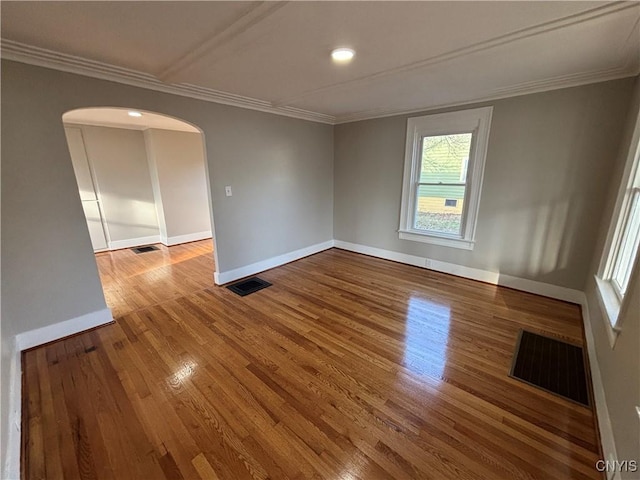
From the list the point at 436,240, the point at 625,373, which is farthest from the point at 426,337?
the point at 436,240

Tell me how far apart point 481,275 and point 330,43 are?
10.6ft

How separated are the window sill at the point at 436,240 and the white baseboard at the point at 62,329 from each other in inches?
151

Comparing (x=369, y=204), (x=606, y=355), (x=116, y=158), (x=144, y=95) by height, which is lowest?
(x=606, y=355)

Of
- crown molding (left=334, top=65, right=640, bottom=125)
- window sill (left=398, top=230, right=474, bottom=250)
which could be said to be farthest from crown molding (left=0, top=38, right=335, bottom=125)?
window sill (left=398, top=230, right=474, bottom=250)

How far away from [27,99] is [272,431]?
2952 mm

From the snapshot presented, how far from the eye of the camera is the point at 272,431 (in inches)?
60.7

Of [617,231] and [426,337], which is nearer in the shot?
[617,231]

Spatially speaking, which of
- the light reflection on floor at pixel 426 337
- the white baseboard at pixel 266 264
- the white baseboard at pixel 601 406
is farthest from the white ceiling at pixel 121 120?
the white baseboard at pixel 601 406

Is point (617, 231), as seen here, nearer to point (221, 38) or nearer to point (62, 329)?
point (221, 38)

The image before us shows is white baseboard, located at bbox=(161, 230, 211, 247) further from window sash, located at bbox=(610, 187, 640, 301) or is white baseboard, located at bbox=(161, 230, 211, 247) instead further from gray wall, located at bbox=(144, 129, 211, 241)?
window sash, located at bbox=(610, 187, 640, 301)

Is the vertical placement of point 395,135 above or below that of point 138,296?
above

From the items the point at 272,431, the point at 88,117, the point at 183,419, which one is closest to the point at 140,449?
the point at 183,419

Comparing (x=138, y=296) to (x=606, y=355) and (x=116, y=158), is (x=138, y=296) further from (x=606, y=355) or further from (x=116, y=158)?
(x=606, y=355)

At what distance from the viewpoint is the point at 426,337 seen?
2391 mm
